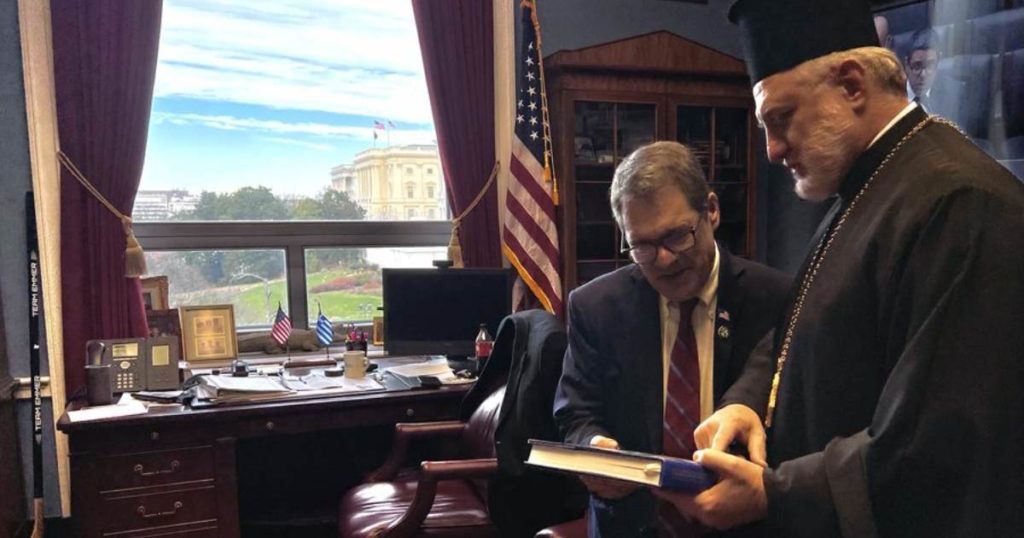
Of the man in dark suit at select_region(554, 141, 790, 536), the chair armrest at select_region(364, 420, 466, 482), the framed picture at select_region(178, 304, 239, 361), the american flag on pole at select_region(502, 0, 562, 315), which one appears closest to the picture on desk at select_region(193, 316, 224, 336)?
the framed picture at select_region(178, 304, 239, 361)

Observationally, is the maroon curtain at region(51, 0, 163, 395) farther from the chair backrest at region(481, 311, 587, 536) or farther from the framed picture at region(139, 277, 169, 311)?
the chair backrest at region(481, 311, 587, 536)

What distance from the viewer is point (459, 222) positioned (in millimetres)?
3482

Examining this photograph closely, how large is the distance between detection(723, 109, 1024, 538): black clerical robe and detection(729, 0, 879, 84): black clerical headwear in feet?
0.49

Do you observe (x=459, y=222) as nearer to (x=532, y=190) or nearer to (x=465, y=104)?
(x=532, y=190)

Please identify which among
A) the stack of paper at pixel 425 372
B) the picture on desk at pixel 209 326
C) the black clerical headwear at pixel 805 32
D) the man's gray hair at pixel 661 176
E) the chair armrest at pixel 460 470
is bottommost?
the chair armrest at pixel 460 470

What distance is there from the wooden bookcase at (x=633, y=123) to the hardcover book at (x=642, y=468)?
2373 mm

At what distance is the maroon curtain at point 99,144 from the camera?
289 cm

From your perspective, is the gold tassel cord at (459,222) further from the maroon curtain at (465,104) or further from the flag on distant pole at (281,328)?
the flag on distant pole at (281,328)

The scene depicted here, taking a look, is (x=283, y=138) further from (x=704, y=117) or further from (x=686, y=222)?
(x=686, y=222)

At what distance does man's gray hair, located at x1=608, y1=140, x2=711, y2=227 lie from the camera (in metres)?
1.46

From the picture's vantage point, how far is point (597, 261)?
142 inches

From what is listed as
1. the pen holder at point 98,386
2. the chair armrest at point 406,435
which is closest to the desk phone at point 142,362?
the pen holder at point 98,386

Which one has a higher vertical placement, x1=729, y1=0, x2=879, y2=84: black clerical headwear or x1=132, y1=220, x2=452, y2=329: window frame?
x1=729, y1=0, x2=879, y2=84: black clerical headwear

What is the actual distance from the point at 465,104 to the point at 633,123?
0.85 metres
